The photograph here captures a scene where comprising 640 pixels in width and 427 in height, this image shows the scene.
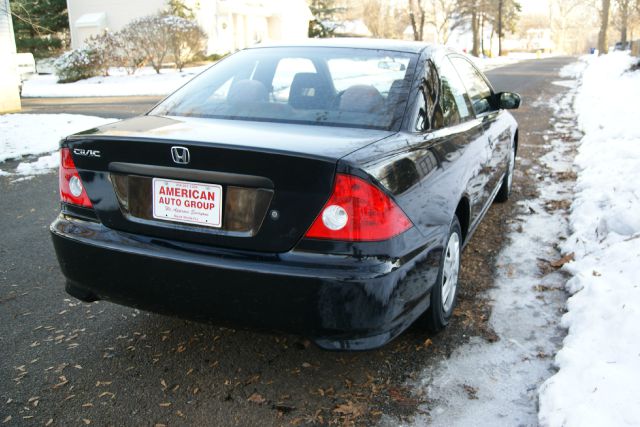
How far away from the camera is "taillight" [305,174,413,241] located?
244 cm

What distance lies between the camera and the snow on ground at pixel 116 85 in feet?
66.5

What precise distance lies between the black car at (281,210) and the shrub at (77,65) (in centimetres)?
2391

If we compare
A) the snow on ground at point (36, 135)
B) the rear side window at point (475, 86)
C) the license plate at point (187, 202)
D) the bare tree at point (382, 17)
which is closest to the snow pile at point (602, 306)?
the rear side window at point (475, 86)

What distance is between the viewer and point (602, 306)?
3402mm

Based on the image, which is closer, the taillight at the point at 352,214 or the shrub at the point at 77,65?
the taillight at the point at 352,214

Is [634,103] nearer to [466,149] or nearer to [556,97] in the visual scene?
[556,97]

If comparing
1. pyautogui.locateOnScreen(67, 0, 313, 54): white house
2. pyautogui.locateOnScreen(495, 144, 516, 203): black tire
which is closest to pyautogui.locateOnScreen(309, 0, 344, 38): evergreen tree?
pyautogui.locateOnScreen(67, 0, 313, 54): white house

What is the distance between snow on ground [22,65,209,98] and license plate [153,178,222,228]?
16765 millimetres

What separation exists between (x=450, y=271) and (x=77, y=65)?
24866 millimetres

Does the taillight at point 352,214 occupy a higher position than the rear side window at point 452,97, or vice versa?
the rear side window at point 452,97

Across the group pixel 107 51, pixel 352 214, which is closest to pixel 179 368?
pixel 352 214

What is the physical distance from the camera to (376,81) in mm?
3371

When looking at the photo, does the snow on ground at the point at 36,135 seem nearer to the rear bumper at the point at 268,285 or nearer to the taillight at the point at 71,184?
the taillight at the point at 71,184

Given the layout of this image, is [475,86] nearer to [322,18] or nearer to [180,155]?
[180,155]
